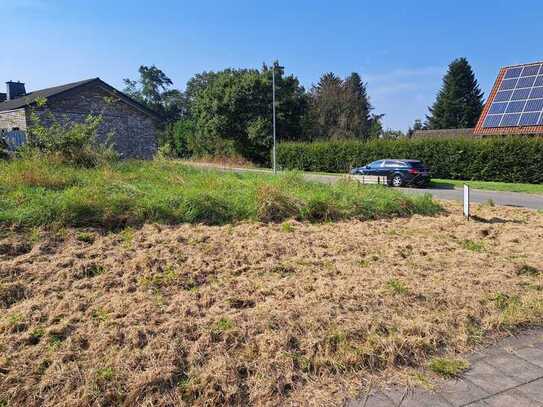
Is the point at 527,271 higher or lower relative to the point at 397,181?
lower

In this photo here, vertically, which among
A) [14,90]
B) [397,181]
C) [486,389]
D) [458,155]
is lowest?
[486,389]

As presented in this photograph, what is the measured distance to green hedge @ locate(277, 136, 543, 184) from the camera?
71.2 feet

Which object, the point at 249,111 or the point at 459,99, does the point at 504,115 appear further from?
the point at 459,99

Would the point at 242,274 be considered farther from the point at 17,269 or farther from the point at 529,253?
the point at 529,253

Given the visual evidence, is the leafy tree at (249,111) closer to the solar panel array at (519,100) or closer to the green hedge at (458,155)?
the green hedge at (458,155)

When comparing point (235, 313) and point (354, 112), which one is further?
point (354, 112)

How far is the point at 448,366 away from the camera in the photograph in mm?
3162

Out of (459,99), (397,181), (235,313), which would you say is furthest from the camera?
(459,99)

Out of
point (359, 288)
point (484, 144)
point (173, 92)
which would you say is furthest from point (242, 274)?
point (173, 92)

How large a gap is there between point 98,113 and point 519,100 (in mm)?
26003

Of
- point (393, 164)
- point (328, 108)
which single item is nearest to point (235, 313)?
point (393, 164)

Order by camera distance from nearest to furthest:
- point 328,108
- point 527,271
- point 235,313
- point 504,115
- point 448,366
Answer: point 448,366 < point 235,313 < point 527,271 < point 504,115 < point 328,108


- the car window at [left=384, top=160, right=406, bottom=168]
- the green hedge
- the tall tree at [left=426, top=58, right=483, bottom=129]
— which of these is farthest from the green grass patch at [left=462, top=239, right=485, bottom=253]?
the tall tree at [left=426, top=58, right=483, bottom=129]

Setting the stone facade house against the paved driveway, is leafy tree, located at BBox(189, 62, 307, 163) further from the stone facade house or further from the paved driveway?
the paved driveway
